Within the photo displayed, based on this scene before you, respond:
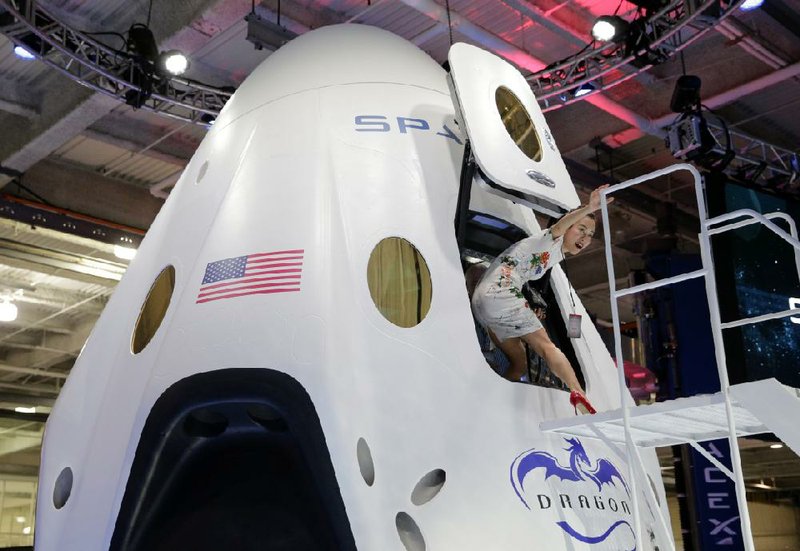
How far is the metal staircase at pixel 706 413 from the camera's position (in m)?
3.72

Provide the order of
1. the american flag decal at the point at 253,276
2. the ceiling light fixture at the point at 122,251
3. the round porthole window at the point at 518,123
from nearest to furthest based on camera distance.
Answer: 1. the american flag decal at the point at 253,276
2. the round porthole window at the point at 518,123
3. the ceiling light fixture at the point at 122,251

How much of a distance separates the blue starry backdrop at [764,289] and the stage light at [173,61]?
777 centimetres

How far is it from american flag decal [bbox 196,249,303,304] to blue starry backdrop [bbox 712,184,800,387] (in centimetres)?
946

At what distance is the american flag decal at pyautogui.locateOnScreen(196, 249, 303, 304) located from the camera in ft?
14.8

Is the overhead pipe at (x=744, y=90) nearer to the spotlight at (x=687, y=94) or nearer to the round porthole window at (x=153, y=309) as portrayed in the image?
the spotlight at (x=687, y=94)

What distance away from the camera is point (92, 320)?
18.8m

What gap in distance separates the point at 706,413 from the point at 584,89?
271 inches

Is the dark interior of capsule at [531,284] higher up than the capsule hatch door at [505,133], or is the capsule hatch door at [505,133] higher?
the capsule hatch door at [505,133]

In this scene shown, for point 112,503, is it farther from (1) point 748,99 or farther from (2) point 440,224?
(1) point 748,99

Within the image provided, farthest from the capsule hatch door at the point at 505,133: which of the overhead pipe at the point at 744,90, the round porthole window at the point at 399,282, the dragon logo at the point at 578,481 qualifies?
the overhead pipe at the point at 744,90

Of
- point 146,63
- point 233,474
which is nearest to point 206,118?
point 146,63

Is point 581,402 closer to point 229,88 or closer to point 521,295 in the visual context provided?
point 521,295

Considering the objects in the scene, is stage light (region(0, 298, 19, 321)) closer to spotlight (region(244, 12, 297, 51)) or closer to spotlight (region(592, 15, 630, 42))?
spotlight (region(244, 12, 297, 51))

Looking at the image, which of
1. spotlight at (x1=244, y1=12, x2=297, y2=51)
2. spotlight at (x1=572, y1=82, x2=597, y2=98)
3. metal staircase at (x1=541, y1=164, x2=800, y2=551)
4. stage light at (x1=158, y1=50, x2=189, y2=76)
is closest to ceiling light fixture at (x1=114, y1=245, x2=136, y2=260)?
stage light at (x1=158, y1=50, x2=189, y2=76)
